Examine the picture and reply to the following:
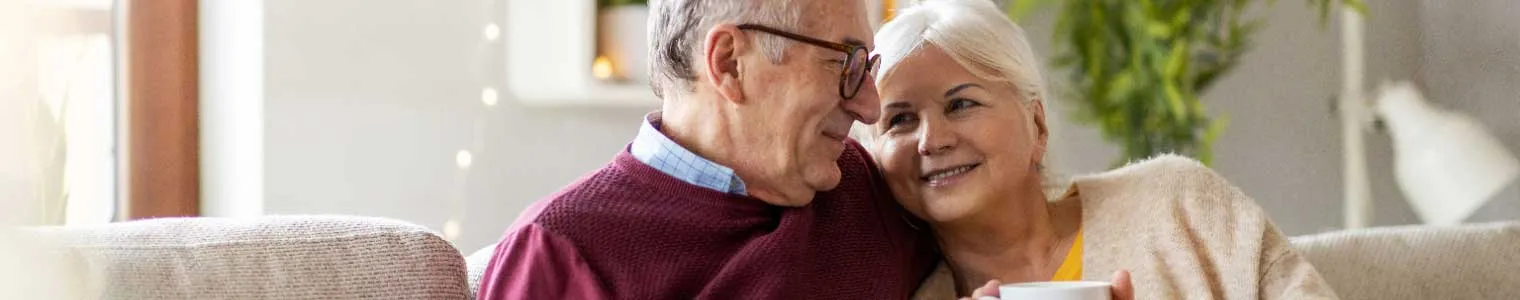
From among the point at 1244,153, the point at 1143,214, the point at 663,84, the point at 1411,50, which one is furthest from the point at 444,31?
the point at 1411,50

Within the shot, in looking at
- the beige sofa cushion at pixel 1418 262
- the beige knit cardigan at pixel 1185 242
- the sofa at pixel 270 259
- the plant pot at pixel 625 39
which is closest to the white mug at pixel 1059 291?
the beige knit cardigan at pixel 1185 242

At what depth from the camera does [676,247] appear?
1504 mm

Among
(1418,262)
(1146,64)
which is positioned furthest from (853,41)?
(1146,64)

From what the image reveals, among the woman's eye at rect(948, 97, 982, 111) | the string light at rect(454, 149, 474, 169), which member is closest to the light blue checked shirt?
the woman's eye at rect(948, 97, 982, 111)

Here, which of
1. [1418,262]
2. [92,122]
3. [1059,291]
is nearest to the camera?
[1059,291]

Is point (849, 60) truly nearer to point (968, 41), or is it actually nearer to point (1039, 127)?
point (968, 41)

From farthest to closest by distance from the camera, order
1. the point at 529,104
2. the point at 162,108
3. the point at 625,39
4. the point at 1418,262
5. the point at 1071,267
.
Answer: the point at 529,104
the point at 625,39
the point at 162,108
the point at 1418,262
the point at 1071,267

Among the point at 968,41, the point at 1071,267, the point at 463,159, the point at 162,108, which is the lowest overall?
the point at 463,159

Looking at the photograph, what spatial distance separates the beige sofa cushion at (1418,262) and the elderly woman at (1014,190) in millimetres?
333

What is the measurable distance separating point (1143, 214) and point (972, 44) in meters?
0.27

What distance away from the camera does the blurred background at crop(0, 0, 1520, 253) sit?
2566 millimetres

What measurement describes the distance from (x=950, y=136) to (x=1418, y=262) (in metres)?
0.77

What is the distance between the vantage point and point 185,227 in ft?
5.00

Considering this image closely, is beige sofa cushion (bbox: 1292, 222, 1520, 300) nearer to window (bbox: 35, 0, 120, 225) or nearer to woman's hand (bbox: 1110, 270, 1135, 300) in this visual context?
woman's hand (bbox: 1110, 270, 1135, 300)
